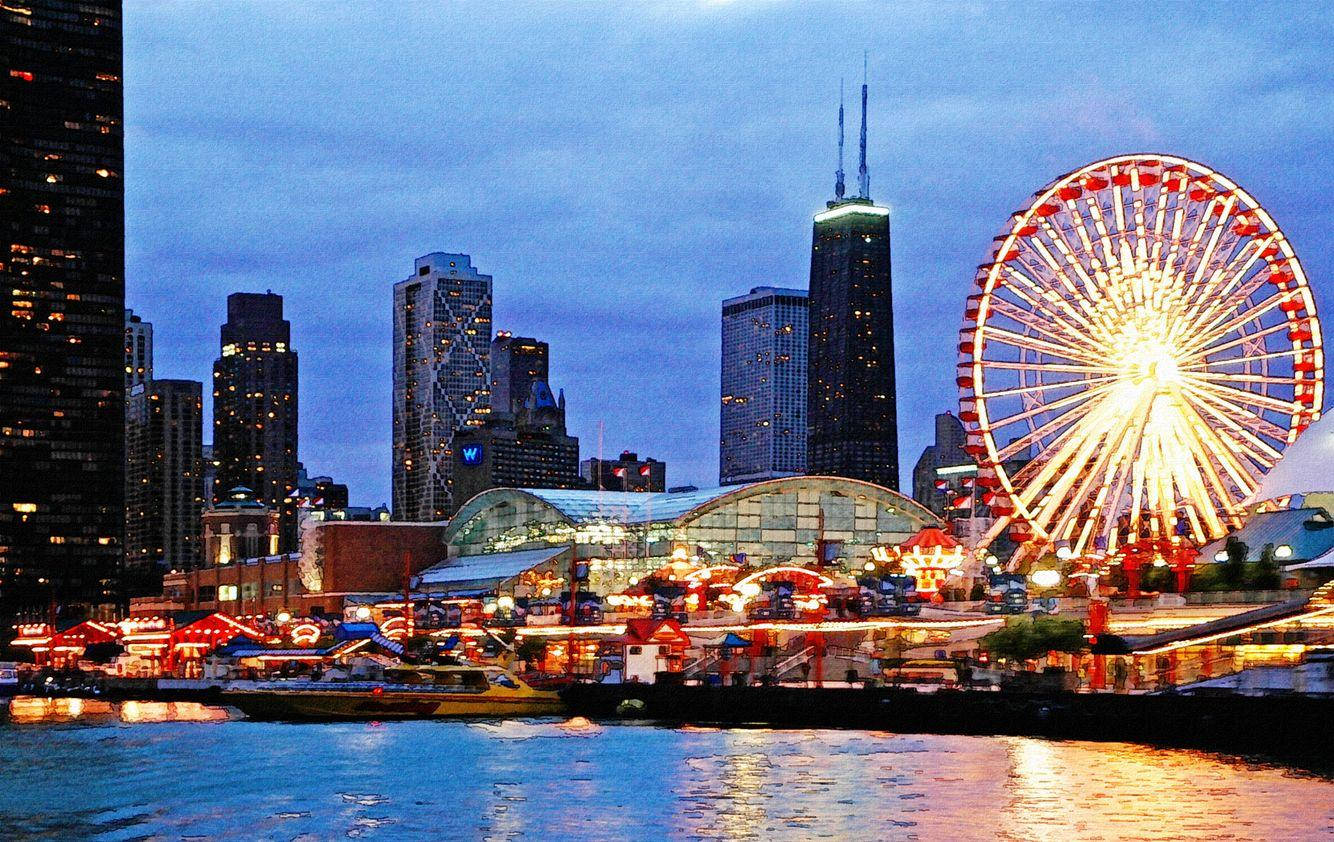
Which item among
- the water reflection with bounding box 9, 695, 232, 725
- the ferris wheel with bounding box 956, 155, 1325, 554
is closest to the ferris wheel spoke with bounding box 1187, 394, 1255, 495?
the ferris wheel with bounding box 956, 155, 1325, 554

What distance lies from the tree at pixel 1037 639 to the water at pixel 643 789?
19350 mm

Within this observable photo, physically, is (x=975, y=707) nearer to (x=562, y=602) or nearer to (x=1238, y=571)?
(x=1238, y=571)

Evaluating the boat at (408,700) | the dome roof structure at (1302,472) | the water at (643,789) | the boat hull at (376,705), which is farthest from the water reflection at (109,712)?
the dome roof structure at (1302,472)

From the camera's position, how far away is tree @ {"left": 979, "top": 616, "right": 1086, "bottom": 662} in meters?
124

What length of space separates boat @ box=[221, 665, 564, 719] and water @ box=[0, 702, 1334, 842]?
19068 millimetres

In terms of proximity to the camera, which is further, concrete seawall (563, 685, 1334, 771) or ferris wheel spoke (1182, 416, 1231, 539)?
ferris wheel spoke (1182, 416, 1231, 539)

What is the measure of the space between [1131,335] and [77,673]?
4364 inches

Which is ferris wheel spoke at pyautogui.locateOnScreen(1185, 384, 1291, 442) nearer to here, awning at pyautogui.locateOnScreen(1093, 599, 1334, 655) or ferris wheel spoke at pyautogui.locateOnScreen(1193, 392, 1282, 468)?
ferris wheel spoke at pyautogui.locateOnScreen(1193, 392, 1282, 468)

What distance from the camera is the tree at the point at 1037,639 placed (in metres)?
124

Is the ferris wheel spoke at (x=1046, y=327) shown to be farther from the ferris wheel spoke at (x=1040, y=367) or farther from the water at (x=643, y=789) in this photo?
the water at (x=643, y=789)

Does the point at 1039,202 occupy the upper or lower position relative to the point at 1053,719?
upper

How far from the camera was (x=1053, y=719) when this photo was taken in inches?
4114

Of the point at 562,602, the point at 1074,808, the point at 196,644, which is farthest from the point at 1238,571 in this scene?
the point at 196,644

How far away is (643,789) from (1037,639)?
51.2 m
